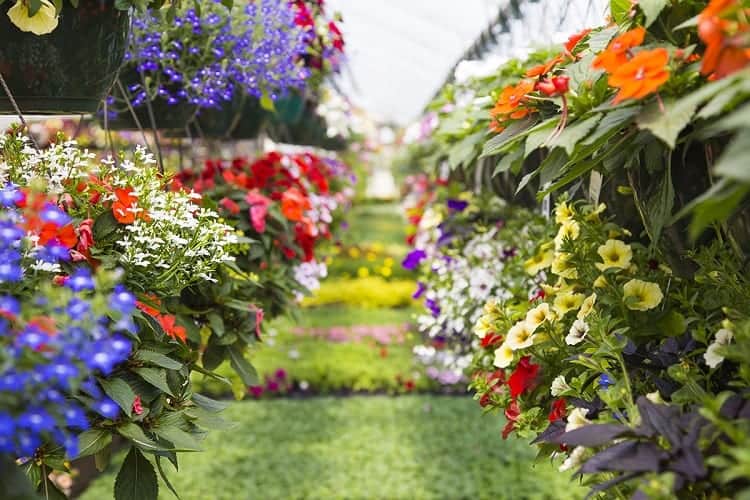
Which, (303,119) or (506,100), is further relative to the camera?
(303,119)

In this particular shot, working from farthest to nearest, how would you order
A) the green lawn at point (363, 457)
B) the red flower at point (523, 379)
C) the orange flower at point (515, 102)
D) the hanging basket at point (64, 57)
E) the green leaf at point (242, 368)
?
1. the green lawn at point (363, 457)
2. the green leaf at point (242, 368)
3. the red flower at point (523, 379)
4. the hanging basket at point (64, 57)
5. the orange flower at point (515, 102)

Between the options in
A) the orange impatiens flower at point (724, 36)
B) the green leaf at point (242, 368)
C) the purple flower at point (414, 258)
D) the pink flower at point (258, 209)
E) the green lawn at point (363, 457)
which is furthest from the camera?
the purple flower at point (414, 258)

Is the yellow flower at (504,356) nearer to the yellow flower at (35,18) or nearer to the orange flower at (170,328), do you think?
the orange flower at (170,328)

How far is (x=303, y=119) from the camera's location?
4.12 m

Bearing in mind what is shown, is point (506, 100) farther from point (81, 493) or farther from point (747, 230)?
point (81, 493)

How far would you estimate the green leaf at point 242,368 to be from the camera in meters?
1.47

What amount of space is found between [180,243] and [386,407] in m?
2.82

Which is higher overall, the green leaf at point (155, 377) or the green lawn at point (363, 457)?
the green leaf at point (155, 377)

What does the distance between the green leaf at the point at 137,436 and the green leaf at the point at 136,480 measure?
5cm

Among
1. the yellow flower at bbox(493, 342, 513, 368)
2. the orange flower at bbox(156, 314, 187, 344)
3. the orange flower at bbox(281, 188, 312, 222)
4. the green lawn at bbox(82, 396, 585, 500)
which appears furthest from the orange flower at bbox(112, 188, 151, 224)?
the green lawn at bbox(82, 396, 585, 500)

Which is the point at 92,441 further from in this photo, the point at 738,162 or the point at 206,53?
the point at 206,53

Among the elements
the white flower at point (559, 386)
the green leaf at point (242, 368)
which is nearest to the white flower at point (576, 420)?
the white flower at point (559, 386)

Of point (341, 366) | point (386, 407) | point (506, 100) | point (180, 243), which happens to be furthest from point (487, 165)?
point (341, 366)

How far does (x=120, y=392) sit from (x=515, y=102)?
0.66 m
